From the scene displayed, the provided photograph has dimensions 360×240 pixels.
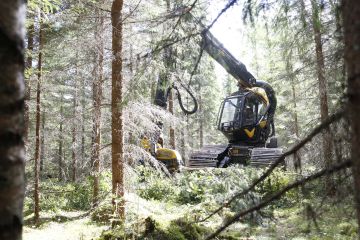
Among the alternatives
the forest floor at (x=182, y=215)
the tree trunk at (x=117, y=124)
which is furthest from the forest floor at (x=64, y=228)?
the tree trunk at (x=117, y=124)

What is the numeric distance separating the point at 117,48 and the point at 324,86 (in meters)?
5.07

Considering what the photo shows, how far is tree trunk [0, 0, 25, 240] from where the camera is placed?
1.17m

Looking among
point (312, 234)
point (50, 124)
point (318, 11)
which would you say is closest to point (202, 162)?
point (312, 234)

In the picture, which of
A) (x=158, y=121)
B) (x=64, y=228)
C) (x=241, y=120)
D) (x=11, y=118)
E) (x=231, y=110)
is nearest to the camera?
(x=11, y=118)

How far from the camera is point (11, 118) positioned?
118 centimetres

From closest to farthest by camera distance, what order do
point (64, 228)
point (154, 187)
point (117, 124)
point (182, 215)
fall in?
1. point (182, 215)
2. point (117, 124)
3. point (64, 228)
4. point (154, 187)

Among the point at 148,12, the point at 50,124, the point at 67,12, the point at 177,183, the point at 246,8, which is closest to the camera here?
the point at 246,8

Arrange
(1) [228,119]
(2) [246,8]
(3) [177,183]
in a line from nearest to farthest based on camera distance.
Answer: (2) [246,8] → (3) [177,183] → (1) [228,119]

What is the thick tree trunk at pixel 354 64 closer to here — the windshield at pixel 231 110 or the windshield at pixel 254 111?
the windshield at pixel 231 110

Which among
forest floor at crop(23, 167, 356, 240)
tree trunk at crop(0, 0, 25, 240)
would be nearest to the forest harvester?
forest floor at crop(23, 167, 356, 240)

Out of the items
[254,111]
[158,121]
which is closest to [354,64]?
[158,121]

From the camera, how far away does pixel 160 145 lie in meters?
12.1

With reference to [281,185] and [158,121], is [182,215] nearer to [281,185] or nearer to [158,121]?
[158,121]

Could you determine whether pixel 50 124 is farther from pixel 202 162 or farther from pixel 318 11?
pixel 318 11
